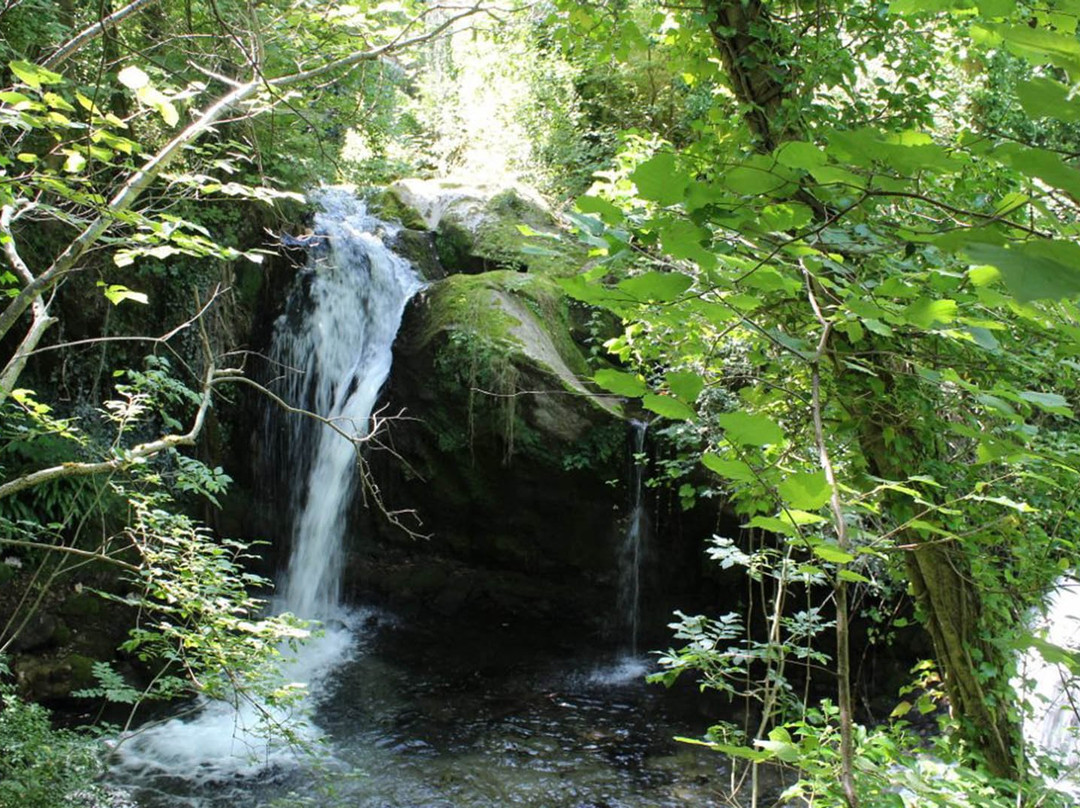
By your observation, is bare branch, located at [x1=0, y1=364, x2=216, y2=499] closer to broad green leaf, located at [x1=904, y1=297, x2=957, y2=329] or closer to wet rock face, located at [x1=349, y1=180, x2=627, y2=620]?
broad green leaf, located at [x1=904, y1=297, x2=957, y2=329]

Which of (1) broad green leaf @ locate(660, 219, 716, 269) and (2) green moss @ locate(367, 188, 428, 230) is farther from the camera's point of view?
(2) green moss @ locate(367, 188, 428, 230)

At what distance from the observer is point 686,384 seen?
1.08 metres

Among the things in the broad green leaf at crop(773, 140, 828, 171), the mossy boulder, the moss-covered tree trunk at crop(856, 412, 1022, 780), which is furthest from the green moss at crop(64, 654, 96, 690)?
the broad green leaf at crop(773, 140, 828, 171)

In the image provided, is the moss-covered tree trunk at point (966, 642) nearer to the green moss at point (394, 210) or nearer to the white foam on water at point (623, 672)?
the white foam on water at point (623, 672)

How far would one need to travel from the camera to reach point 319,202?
9.79 meters

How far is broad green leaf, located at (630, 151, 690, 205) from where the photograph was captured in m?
0.97

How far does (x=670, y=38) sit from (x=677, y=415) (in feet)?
8.88

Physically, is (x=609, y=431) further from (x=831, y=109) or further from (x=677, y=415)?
(x=677, y=415)

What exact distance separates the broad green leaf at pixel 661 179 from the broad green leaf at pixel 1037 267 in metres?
0.42

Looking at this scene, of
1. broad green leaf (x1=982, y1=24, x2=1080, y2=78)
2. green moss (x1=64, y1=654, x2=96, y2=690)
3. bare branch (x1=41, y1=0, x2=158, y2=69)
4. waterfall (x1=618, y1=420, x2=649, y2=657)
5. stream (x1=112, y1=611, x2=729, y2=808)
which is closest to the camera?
broad green leaf (x1=982, y1=24, x2=1080, y2=78)

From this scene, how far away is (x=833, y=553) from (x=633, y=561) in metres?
6.99

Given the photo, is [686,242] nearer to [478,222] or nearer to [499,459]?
[499,459]

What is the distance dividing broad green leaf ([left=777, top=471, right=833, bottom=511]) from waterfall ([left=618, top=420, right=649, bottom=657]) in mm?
6344

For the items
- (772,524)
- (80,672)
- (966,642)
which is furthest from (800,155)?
(80,672)
